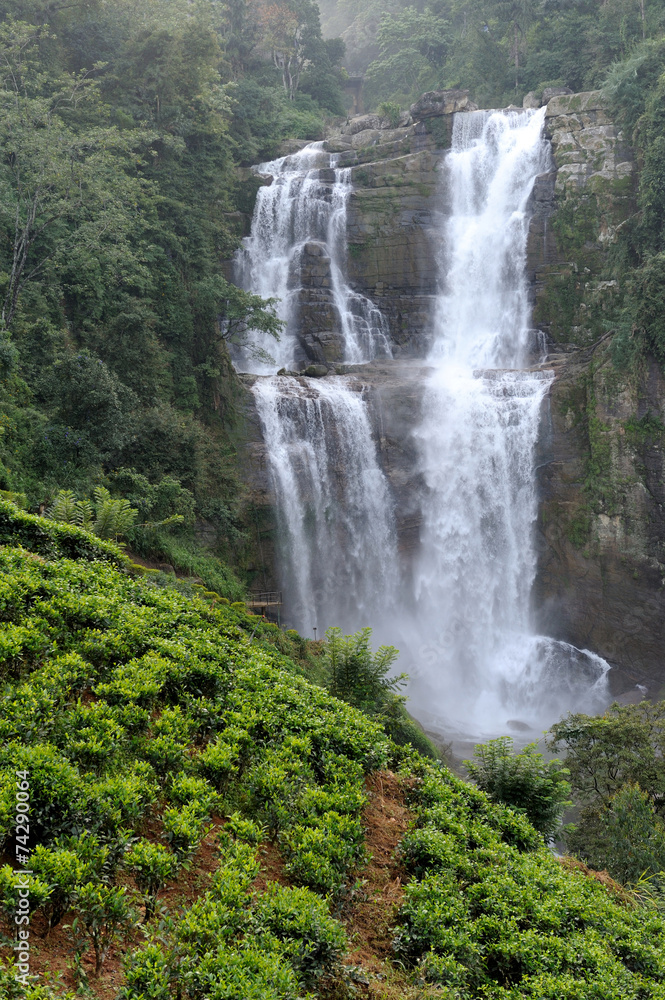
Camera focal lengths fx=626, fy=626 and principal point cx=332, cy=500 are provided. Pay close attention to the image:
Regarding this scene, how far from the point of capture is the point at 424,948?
4.39m

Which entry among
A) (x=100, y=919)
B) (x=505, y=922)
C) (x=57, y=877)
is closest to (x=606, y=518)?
(x=505, y=922)

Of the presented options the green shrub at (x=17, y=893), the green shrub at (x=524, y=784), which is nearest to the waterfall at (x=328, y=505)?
the green shrub at (x=524, y=784)

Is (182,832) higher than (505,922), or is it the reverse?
(182,832)


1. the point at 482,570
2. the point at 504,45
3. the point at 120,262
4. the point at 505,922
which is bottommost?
the point at 482,570

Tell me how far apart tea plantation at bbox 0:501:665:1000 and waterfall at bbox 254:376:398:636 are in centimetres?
1369

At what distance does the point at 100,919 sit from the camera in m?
3.40

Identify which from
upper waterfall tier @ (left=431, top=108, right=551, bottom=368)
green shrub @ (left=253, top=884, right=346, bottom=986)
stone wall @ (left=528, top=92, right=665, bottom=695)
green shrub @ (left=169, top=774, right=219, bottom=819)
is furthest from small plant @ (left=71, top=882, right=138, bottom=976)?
upper waterfall tier @ (left=431, top=108, right=551, bottom=368)

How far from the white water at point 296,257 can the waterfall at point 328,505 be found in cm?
461

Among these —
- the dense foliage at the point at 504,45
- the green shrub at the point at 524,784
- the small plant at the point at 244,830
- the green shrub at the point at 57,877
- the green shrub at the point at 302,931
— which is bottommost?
the green shrub at the point at 524,784

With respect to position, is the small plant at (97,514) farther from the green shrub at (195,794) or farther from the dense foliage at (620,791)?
the dense foliage at (620,791)

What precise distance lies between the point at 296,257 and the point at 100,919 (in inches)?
1077

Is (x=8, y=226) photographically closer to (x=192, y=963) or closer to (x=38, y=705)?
(x=38, y=705)

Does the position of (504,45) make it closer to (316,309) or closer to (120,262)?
(316,309)

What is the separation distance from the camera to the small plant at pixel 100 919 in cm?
337
